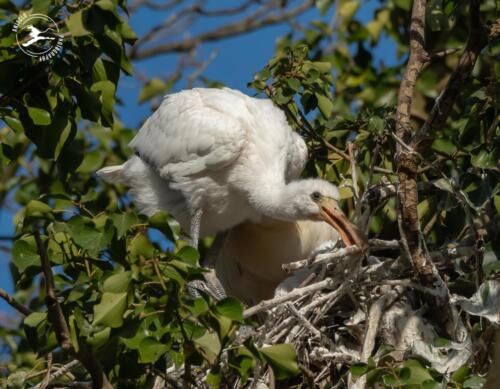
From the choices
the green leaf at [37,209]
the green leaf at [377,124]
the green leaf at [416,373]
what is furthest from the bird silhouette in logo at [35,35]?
the green leaf at [416,373]

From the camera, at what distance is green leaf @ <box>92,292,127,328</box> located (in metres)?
4.16

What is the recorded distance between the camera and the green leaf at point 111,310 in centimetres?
416

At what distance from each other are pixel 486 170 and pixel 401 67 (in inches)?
107

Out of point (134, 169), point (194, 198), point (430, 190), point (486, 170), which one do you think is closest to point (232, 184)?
point (194, 198)

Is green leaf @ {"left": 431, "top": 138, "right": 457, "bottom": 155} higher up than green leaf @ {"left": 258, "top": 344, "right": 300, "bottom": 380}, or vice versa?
green leaf @ {"left": 258, "top": 344, "right": 300, "bottom": 380}

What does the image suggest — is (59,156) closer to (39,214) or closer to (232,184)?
(39,214)

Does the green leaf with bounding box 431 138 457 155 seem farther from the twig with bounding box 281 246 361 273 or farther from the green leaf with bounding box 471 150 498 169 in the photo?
the twig with bounding box 281 246 361 273

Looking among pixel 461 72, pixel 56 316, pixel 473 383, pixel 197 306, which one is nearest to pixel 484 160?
pixel 461 72

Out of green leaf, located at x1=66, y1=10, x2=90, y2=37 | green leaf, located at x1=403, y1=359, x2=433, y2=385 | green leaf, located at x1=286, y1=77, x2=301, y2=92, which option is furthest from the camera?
green leaf, located at x1=286, y1=77, x2=301, y2=92

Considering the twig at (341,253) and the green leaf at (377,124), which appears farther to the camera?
the green leaf at (377,124)

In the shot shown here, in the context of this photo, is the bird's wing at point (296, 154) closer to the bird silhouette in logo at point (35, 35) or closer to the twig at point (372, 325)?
the twig at point (372, 325)

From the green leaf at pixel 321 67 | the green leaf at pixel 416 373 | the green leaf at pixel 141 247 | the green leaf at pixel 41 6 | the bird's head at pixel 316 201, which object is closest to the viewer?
the green leaf at pixel 141 247

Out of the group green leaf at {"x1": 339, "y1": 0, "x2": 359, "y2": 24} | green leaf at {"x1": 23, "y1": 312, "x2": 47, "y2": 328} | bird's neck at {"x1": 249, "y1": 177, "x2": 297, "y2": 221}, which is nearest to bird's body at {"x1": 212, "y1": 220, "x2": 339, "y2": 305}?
bird's neck at {"x1": 249, "y1": 177, "x2": 297, "y2": 221}

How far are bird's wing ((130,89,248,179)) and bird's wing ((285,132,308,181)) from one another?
322 millimetres
